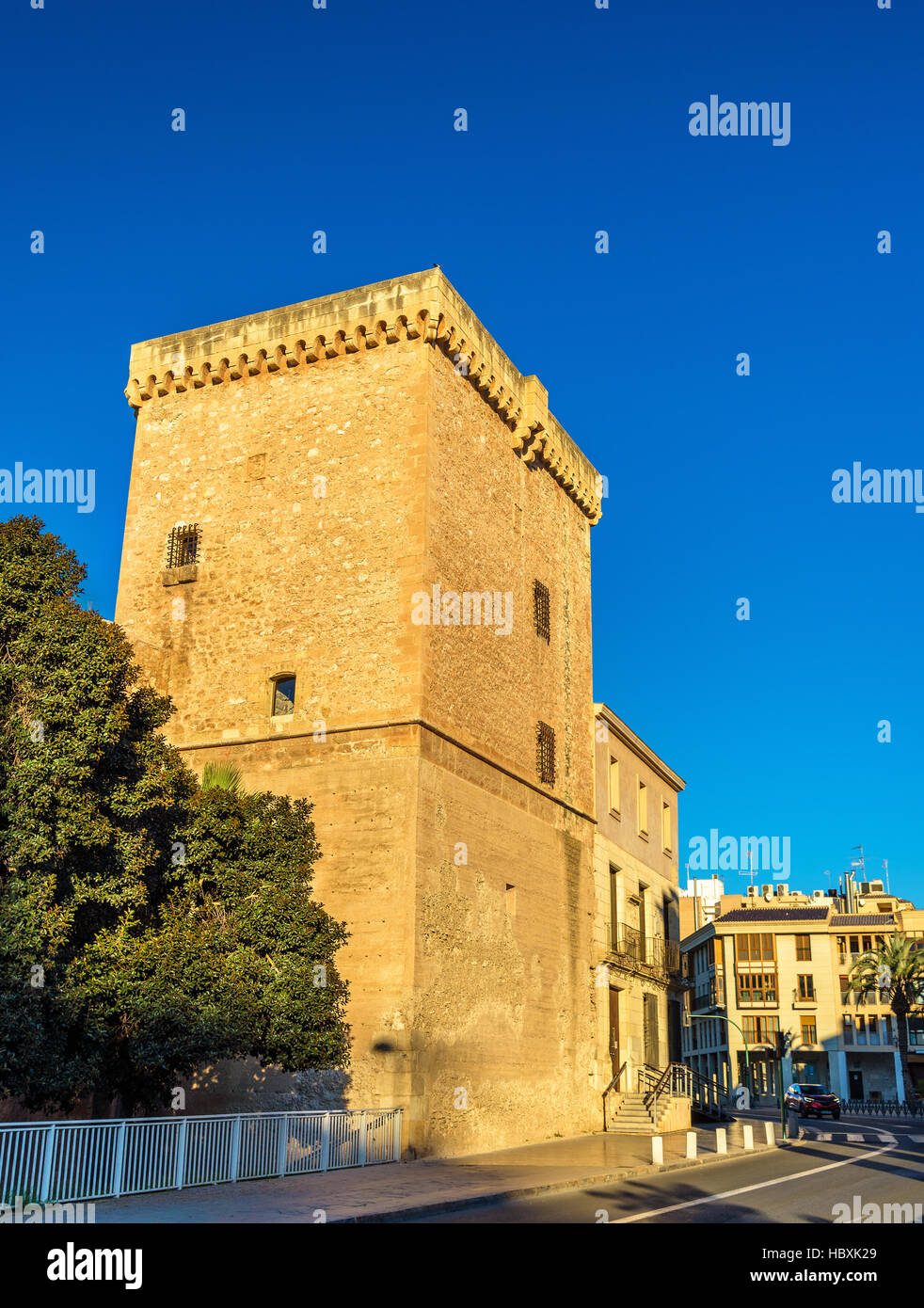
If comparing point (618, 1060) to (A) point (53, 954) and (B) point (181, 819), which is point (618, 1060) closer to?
(B) point (181, 819)

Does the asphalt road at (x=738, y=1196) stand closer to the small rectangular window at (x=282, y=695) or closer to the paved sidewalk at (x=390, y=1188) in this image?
the paved sidewalk at (x=390, y=1188)

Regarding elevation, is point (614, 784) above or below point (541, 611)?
below

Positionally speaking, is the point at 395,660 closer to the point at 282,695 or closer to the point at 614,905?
the point at 282,695

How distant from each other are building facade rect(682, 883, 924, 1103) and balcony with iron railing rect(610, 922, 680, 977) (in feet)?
119

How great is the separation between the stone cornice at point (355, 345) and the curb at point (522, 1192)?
1584 centimetres

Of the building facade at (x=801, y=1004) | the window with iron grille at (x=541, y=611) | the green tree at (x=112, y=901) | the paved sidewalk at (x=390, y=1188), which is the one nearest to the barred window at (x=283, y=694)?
the green tree at (x=112, y=901)

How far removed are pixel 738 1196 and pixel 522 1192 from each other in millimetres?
2919

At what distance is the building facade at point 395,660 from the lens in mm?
19953

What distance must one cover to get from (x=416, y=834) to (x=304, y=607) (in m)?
5.53

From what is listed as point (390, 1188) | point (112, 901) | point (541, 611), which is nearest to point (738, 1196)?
point (390, 1188)

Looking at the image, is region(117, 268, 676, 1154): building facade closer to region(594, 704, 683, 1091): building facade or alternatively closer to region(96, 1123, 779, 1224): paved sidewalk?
region(96, 1123, 779, 1224): paved sidewalk

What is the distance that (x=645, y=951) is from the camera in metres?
32.8

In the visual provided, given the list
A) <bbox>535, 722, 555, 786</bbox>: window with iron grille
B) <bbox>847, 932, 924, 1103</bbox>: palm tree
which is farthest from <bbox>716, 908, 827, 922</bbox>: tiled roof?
<bbox>535, 722, 555, 786</bbox>: window with iron grille

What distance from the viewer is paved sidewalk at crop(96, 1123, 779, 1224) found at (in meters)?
11.7
